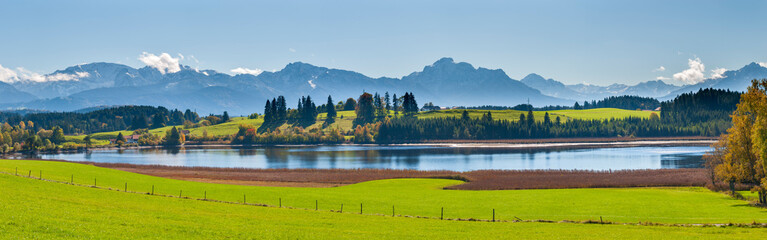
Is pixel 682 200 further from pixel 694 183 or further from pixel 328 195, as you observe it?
pixel 328 195

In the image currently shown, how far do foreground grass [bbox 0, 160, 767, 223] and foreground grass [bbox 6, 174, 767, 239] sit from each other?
582cm

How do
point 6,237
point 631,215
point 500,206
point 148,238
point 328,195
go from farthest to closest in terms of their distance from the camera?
point 328,195, point 500,206, point 631,215, point 148,238, point 6,237

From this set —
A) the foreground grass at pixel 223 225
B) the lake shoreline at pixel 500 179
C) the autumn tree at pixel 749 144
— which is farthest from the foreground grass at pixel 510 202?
the lake shoreline at pixel 500 179

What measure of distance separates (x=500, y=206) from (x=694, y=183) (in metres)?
38.2

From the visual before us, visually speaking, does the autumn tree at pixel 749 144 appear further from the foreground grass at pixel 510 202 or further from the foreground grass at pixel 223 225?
the foreground grass at pixel 223 225

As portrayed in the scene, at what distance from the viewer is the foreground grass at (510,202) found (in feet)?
152

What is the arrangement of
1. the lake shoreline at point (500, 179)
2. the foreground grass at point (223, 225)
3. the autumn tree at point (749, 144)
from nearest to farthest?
the foreground grass at point (223, 225), the autumn tree at point (749, 144), the lake shoreline at point (500, 179)

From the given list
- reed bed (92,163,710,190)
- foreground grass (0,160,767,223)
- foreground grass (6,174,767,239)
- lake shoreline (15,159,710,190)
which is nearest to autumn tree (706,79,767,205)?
foreground grass (0,160,767,223)

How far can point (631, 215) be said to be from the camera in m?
46.4

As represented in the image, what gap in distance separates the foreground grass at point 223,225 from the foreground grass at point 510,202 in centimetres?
582

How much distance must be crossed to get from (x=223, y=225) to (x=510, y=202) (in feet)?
96.9

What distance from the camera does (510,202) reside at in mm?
54500

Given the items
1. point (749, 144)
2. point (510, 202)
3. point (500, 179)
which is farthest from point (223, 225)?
point (500, 179)

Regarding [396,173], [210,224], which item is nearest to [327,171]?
[396,173]
